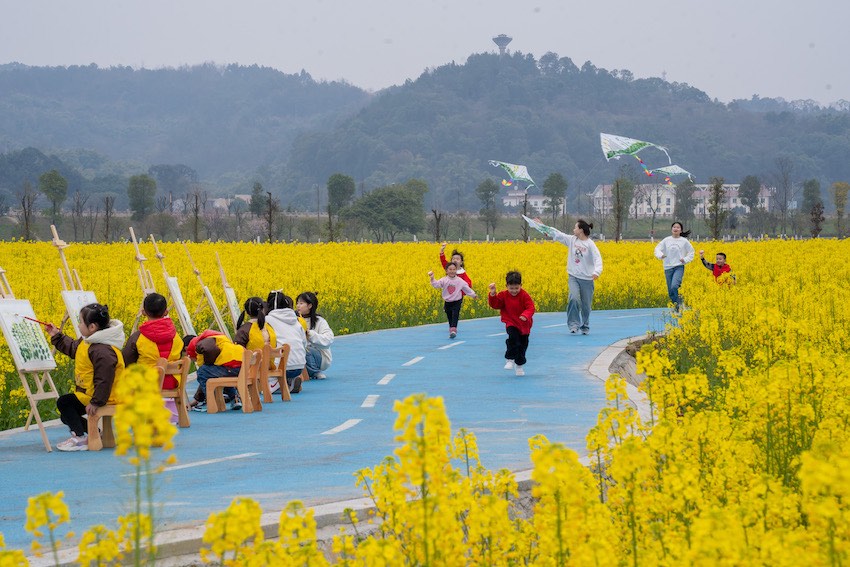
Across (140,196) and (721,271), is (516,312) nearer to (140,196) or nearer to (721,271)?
(721,271)

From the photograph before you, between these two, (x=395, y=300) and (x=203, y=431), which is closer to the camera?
(x=203, y=431)

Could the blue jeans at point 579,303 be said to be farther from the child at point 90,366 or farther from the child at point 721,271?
the child at point 90,366

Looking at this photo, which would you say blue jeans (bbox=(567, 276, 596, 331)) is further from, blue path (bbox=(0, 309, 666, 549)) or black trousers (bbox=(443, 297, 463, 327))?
blue path (bbox=(0, 309, 666, 549))

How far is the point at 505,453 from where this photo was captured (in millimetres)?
9242

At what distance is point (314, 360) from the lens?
14906 millimetres

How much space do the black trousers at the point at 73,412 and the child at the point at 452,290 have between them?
9.78 meters

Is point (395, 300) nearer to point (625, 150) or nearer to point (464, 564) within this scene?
point (625, 150)

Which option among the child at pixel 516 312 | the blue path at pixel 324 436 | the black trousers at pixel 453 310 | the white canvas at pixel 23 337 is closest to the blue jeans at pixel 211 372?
the blue path at pixel 324 436

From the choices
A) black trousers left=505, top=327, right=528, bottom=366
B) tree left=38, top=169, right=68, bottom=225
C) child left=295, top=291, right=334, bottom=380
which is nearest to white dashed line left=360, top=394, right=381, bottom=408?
child left=295, top=291, right=334, bottom=380

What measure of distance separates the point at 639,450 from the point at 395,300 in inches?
813

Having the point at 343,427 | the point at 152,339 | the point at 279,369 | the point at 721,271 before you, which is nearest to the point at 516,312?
the point at 279,369

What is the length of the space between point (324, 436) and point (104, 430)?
5.87 feet

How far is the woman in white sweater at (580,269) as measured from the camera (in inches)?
782

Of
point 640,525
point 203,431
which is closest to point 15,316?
point 203,431
